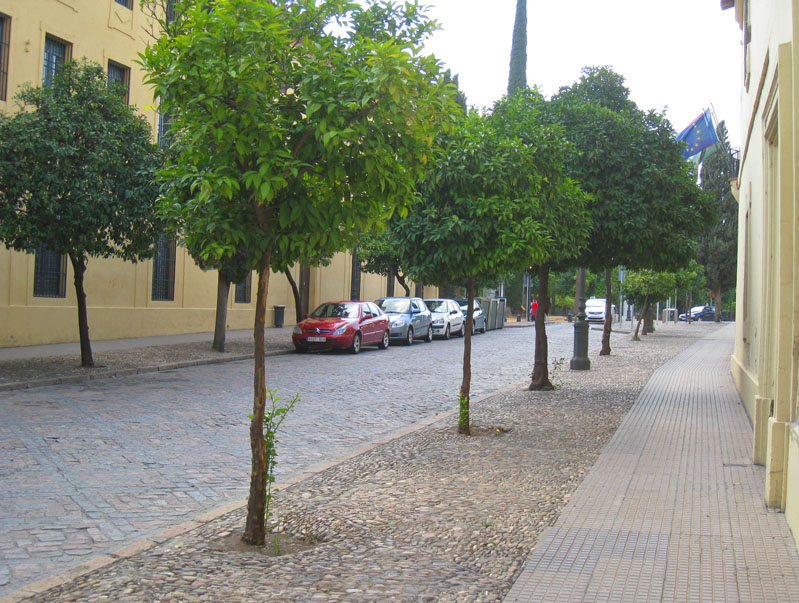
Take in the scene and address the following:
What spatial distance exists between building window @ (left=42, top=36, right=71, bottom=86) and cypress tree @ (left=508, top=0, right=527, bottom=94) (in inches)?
1292

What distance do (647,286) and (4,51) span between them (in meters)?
23.8

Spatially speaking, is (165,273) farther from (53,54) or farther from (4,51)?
(4,51)

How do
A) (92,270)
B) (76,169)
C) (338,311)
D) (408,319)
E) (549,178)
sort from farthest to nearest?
1. (408,319)
2. (338,311)
3. (92,270)
4. (76,169)
5. (549,178)

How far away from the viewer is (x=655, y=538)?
4.98 meters

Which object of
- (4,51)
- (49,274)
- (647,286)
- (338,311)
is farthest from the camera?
(647,286)

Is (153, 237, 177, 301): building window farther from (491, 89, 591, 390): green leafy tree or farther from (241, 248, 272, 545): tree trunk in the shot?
(241, 248, 272, 545): tree trunk

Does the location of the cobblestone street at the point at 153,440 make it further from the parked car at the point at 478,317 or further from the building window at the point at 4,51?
the parked car at the point at 478,317

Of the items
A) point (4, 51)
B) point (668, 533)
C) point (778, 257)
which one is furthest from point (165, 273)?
point (668, 533)

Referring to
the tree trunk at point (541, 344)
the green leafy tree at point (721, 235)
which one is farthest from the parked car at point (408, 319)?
the green leafy tree at point (721, 235)

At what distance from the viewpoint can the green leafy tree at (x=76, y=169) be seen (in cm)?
1309

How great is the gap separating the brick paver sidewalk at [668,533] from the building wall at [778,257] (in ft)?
1.02

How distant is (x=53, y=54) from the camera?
19.8 meters

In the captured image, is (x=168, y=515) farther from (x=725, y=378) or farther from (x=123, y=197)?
(x=725, y=378)

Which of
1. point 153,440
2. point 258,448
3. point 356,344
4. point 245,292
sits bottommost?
point 153,440
